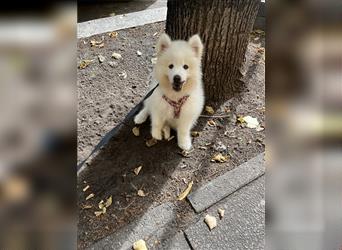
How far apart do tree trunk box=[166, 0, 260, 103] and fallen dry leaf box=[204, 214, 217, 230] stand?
138 cm

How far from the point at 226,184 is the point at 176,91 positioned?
0.91 m

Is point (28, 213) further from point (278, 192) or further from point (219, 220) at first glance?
point (219, 220)

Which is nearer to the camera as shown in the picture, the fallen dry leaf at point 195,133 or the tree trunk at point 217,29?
the tree trunk at point 217,29

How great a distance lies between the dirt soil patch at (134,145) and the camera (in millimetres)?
2785

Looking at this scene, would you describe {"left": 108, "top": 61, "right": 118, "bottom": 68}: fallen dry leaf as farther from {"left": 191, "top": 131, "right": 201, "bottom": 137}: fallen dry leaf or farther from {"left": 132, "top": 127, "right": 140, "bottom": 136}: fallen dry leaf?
{"left": 191, "top": 131, "right": 201, "bottom": 137}: fallen dry leaf

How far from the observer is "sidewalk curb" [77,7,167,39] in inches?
179

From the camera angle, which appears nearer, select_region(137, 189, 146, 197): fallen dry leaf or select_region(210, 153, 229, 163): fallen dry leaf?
select_region(137, 189, 146, 197): fallen dry leaf

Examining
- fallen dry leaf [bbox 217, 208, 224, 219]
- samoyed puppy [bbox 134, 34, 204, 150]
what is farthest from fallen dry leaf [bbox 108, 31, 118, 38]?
fallen dry leaf [bbox 217, 208, 224, 219]

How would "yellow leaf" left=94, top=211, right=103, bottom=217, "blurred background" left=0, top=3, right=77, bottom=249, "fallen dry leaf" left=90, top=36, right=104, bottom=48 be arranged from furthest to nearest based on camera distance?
"fallen dry leaf" left=90, top=36, right=104, bottom=48, "yellow leaf" left=94, top=211, right=103, bottom=217, "blurred background" left=0, top=3, right=77, bottom=249

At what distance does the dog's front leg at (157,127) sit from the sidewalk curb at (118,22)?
191 centimetres

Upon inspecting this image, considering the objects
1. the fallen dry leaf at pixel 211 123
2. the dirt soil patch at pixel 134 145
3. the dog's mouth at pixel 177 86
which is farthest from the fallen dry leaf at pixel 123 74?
the dog's mouth at pixel 177 86

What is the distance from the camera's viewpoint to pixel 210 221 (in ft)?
9.05

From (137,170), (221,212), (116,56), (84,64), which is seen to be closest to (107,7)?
(116,56)

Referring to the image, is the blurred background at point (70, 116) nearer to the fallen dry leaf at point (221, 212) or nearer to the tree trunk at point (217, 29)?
the fallen dry leaf at point (221, 212)
